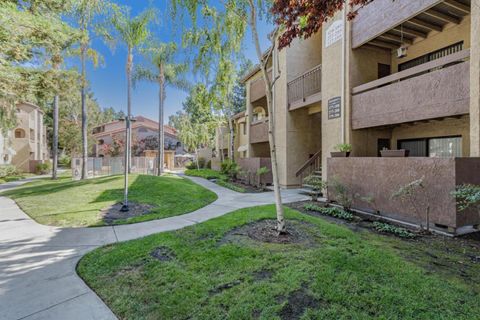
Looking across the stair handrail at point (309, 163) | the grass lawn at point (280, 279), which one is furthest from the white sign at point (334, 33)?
the grass lawn at point (280, 279)

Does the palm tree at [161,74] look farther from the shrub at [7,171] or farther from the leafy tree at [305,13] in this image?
the leafy tree at [305,13]

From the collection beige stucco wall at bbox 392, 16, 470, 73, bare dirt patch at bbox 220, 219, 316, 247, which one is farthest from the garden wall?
beige stucco wall at bbox 392, 16, 470, 73

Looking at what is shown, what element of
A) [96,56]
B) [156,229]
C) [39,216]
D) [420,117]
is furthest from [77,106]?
Answer: [420,117]

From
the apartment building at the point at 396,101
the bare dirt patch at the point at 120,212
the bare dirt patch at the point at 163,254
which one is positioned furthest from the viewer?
the bare dirt patch at the point at 120,212

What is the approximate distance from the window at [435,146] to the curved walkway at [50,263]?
318 inches

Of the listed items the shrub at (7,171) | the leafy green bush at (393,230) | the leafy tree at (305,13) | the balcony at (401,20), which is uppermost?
the balcony at (401,20)

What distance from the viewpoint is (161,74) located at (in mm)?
20984

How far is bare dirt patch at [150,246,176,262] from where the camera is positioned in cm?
438

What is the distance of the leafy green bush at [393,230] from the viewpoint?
5703 millimetres

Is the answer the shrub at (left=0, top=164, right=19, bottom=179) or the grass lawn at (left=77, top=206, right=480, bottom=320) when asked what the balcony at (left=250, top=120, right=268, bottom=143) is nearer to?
the grass lawn at (left=77, top=206, right=480, bottom=320)

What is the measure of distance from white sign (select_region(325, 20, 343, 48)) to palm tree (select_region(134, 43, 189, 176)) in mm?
11896

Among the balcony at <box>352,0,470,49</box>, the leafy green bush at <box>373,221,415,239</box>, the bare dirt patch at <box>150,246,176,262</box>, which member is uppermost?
the balcony at <box>352,0,470,49</box>

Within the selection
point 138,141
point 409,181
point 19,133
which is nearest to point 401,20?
point 409,181

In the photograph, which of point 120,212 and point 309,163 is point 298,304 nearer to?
point 120,212
